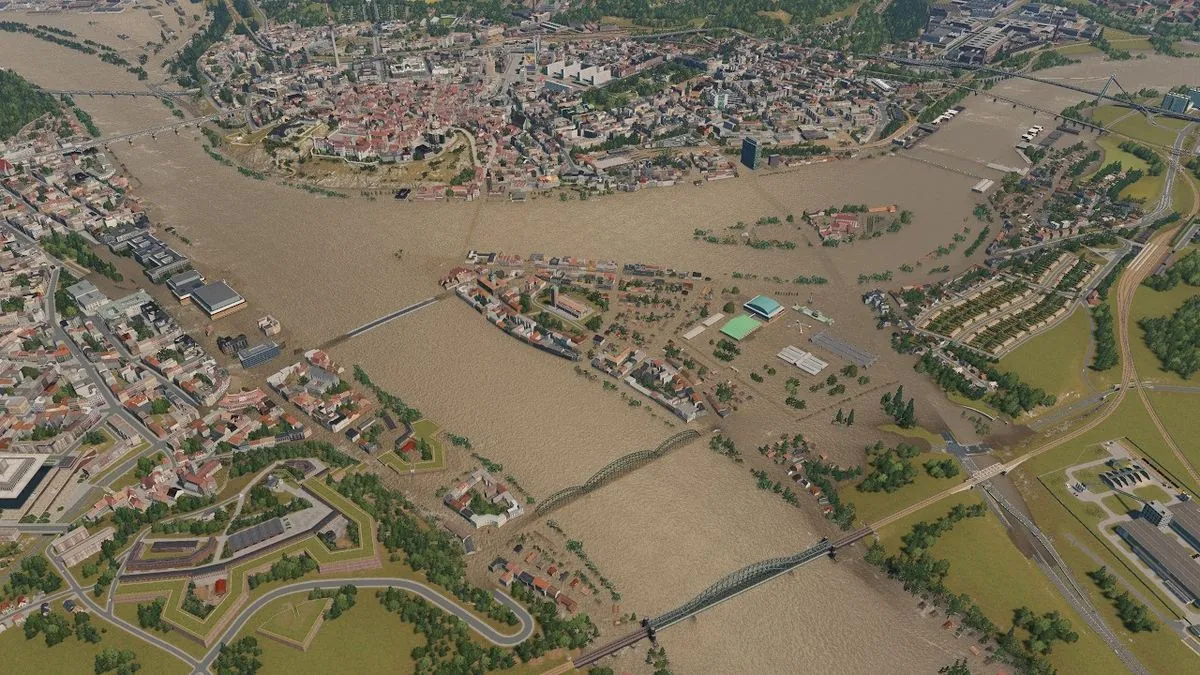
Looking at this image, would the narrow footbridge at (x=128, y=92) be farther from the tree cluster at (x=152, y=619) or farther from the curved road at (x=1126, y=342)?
the curved road at (x=1126, y=342)

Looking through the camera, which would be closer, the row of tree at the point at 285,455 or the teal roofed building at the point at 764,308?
the row of tree at the point at 285,455

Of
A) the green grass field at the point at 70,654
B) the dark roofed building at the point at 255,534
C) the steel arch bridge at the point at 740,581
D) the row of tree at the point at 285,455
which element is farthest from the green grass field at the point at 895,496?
the green grass field at the point at 70,654

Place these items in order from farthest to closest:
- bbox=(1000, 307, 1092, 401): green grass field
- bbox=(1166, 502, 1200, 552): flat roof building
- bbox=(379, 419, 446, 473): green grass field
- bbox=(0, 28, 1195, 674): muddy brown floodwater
Answer: bbox=(1000, 307, 1092, 401): green grass field, bbox=(379, 419, 446, 473): green grass field, bbox=(1166, 502, 1200, 552): flat roof building, bbox=(0, 28, 1195, 674): muddy brown floodwater

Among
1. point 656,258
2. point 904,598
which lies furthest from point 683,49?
point 904,598

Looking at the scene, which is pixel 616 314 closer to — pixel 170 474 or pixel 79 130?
pixel 170 474

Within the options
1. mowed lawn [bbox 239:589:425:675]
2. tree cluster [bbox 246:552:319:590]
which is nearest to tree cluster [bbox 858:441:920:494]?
mowed lawn [bbox 239:589:425:675]

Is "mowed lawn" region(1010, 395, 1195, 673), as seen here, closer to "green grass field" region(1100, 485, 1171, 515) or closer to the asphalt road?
"green grass field" region(1100, 485, 1171, 515)
